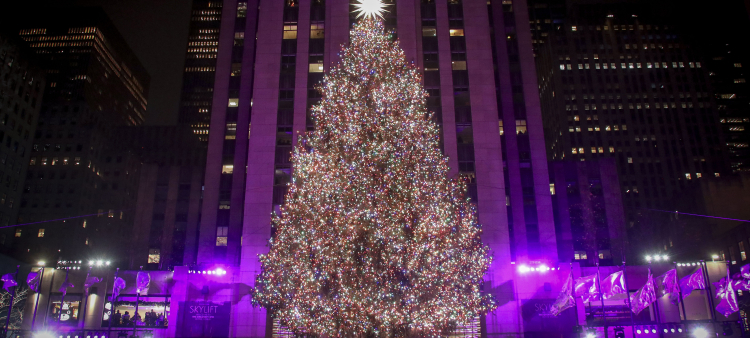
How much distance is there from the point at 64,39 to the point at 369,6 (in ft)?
461

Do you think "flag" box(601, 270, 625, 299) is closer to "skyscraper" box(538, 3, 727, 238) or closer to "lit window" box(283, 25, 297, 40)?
"lit window" box(283, 25, 297, 40)

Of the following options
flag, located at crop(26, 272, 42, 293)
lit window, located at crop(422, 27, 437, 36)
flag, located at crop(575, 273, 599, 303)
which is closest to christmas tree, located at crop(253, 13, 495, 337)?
flag, located at crop(575, 273, 599, 303)

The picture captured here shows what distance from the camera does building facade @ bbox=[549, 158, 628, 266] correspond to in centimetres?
5572

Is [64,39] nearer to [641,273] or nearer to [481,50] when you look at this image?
[481,50]

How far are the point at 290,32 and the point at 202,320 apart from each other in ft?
86.7

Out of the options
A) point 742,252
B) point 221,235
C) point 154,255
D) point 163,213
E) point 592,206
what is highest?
point 163,213

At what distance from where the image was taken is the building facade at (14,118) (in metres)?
86.1

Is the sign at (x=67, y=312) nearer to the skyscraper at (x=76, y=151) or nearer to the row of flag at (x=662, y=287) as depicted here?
the row of flag at (x=662, y=287)

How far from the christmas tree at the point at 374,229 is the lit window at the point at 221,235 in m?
21.4

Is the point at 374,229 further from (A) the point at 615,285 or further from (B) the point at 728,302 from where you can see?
(B) the point at 728,302

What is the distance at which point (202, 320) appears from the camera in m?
35.8

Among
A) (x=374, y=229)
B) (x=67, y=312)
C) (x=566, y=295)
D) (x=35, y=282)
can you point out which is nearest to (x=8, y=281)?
(x=35, y=282)

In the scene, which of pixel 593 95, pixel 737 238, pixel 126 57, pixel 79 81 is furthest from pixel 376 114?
pixel 126 57

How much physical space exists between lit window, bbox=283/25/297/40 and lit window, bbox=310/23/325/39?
5.43 ft
